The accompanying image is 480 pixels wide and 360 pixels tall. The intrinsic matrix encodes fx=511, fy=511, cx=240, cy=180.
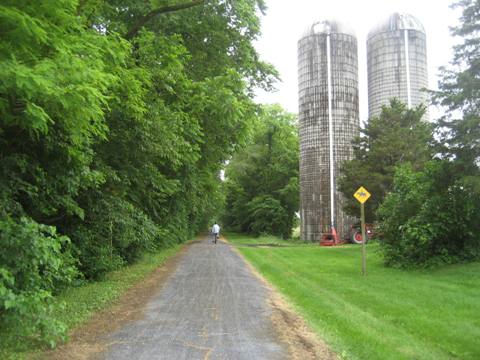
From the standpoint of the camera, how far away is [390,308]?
10.1 metres

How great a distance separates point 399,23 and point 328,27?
311 inches

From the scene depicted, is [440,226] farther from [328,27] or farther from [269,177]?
[269,177]

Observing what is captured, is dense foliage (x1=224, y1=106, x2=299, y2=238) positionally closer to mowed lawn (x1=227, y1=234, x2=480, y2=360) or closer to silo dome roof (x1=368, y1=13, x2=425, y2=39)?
silo dome roof (x1=368, y1=13, x2=425, y2=39)

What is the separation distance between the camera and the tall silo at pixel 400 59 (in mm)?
46031

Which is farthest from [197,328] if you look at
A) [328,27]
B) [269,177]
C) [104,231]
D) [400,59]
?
[269,177]

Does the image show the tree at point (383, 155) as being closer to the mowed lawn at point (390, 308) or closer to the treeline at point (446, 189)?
the treeline at point (446, 189)

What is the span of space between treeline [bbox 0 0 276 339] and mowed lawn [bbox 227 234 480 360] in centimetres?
422

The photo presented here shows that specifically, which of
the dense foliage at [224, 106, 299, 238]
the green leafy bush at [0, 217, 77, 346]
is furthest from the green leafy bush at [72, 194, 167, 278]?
the dense foliage at [224, 106, 299, 238]

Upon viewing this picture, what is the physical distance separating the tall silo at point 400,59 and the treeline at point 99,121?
2991 cm

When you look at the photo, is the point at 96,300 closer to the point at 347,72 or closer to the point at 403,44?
the point at 347,72

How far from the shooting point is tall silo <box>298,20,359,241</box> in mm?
41281

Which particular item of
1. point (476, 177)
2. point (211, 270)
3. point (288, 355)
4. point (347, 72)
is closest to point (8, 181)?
point (288, 355)

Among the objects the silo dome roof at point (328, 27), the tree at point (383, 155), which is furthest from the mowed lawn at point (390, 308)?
the silo dome roof at point (328, 27)

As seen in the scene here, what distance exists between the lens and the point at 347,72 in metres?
42.2
